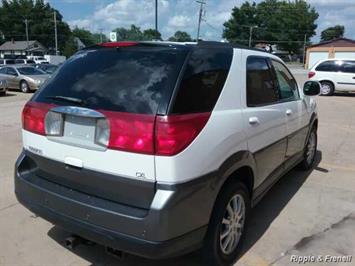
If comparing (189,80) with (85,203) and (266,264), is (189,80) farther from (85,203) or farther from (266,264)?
(266,264)

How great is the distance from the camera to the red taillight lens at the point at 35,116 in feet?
10.8

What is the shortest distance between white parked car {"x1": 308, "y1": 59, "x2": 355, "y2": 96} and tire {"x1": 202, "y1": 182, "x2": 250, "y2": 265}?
57.0 feet

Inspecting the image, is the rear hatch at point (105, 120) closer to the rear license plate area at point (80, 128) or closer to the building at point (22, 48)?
the rear license plate area at point (80, 128)

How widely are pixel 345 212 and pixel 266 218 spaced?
100 centimetres

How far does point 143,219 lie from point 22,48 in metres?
102

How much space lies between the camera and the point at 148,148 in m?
2.73

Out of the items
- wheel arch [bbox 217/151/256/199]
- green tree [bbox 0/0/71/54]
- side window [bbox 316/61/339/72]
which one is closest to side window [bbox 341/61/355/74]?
side window [bbox 316/61/339/72]

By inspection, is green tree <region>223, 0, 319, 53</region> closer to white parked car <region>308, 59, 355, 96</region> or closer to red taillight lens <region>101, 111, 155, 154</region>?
white parked car <region>308, 59, 355, 96</region>

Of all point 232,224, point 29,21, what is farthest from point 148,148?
point 29,21

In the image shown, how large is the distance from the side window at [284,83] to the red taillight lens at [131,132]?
2.39 meters

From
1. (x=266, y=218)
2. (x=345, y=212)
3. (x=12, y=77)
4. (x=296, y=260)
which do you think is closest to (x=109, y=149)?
(x=296, y=260)

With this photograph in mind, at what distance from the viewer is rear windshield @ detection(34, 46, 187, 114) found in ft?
9.36

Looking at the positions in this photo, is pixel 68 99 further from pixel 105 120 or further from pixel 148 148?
pixel 148 148

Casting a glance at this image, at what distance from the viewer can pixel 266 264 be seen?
140 inches
